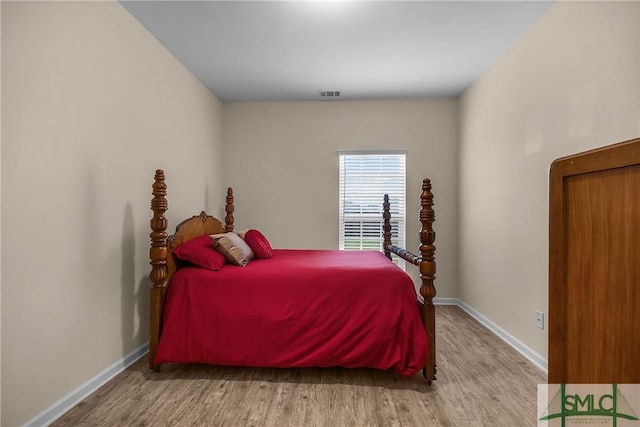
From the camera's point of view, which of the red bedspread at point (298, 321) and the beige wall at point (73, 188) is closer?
the beige wall at point (73, 188)

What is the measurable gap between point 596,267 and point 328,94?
3.96 meters

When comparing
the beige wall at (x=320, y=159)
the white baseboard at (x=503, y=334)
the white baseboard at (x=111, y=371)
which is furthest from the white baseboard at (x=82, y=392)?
the white baseboard at (x=503, y=334)

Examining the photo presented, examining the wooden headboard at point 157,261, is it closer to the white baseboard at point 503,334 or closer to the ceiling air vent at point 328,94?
the ceiling air vent at point 328,94

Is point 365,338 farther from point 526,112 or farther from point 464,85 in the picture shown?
point 464,85

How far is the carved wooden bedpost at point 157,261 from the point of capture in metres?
2.44

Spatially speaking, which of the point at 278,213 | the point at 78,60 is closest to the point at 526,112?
the point at 278,213

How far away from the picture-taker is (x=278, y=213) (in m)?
4.64

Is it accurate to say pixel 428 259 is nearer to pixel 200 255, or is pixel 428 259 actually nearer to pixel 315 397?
pixel 315 397

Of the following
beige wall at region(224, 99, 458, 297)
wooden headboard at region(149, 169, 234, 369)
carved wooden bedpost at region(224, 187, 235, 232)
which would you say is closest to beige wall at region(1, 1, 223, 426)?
wooden headboard at region(149, 169, 234, 369)

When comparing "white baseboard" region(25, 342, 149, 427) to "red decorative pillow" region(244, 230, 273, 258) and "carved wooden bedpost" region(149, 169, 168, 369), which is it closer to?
"carved wooden bedpost" region(149, 169, 168, 369)

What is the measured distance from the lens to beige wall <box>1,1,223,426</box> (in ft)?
5.59

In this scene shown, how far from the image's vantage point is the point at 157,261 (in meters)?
2.44

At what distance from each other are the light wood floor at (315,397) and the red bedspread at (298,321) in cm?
14

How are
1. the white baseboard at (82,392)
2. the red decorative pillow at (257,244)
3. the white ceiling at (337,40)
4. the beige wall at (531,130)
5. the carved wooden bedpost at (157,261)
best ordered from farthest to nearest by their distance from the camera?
1. the red decorative pillow at (257,244)
2. the white ceiling at (337,40)
3. the carved wooden bedpost at (157,261)
4. the beige wall at (531,130)
5. the white baseboard at (82,392)
